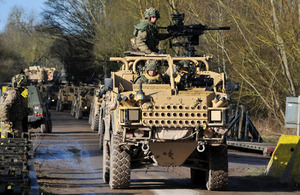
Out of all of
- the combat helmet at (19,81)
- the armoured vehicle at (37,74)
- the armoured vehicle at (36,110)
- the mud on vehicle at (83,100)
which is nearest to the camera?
the combat helmet at (19,81)

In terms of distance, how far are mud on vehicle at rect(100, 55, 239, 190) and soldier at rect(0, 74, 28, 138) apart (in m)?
1.55

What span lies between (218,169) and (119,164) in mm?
1514

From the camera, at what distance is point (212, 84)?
1071 cm

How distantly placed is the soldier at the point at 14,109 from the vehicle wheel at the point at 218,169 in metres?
3.17

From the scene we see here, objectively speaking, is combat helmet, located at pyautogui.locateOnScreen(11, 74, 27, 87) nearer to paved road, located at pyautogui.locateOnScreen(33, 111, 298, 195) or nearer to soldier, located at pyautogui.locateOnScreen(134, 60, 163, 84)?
paved road, located at pyautogui.locateOnScreen(33, 111, 298, 195)

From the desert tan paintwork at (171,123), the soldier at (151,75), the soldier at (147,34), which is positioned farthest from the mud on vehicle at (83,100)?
the desert tan paintwork at (171,123)

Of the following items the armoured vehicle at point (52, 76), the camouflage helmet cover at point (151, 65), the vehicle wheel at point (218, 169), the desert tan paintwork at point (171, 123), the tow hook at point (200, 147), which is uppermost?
the armoured vehicle at point (52, 76)

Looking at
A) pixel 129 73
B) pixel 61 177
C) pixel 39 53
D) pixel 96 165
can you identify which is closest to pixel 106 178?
pixel 61 177

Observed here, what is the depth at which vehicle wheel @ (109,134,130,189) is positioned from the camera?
9.56 meters

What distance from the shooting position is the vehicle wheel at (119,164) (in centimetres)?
956

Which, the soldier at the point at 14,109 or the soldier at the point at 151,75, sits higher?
the soldier at the point at 151,75

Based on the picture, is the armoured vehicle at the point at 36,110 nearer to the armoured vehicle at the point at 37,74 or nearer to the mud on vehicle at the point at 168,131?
the mud on vehicle at the point at 168,131

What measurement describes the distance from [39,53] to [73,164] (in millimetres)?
58620

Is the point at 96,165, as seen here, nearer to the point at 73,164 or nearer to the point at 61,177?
the point at 73,164
